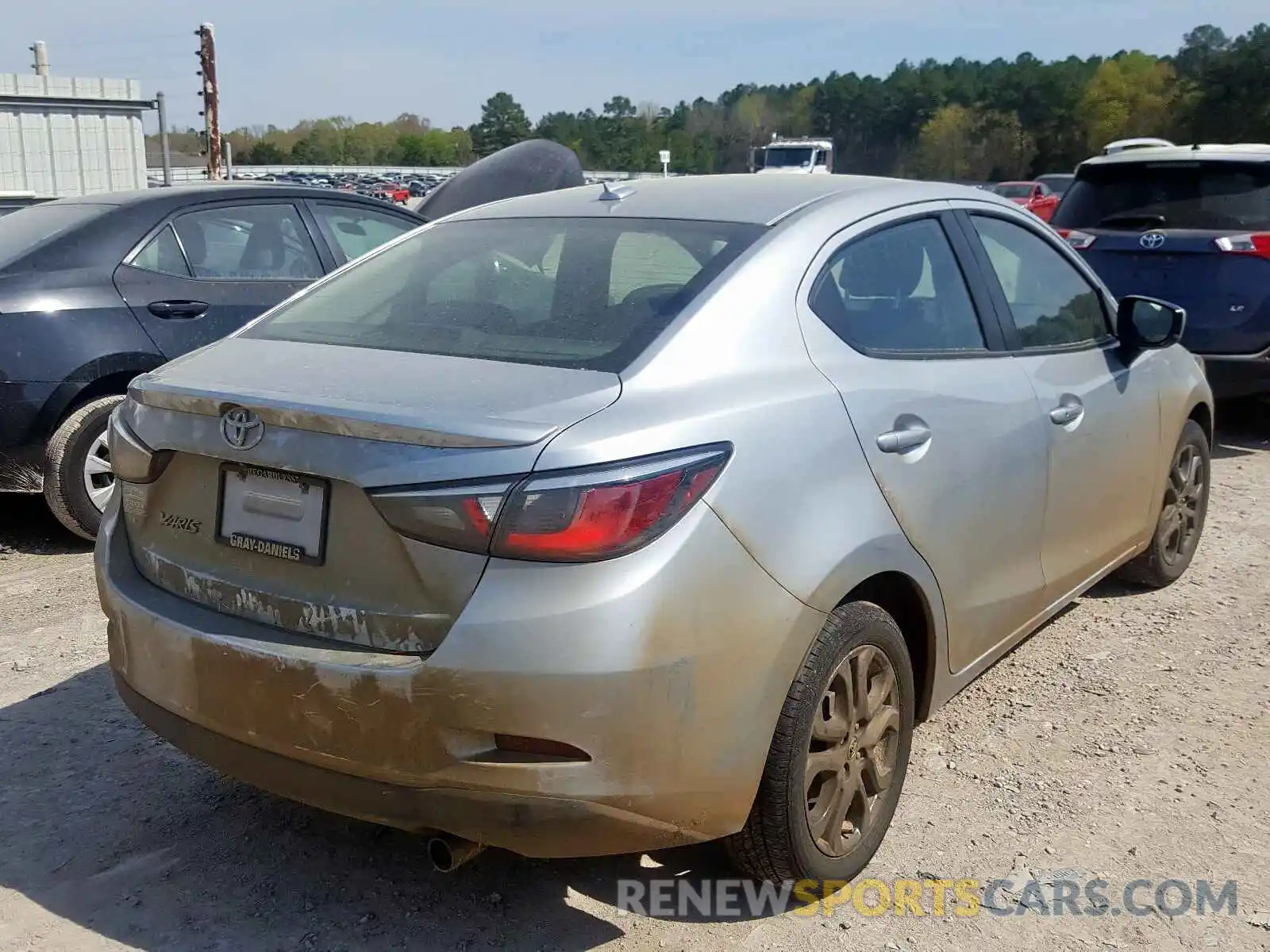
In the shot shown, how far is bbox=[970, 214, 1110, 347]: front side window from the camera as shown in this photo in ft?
12.1

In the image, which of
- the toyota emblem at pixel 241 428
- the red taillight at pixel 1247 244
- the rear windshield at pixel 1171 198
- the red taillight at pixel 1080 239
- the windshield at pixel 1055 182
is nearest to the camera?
the toyota emblem at pixel 241 428

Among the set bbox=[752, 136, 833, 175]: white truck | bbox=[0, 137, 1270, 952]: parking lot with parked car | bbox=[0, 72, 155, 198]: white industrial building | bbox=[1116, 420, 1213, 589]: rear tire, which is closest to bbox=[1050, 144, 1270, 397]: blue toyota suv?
bbox=[1116, 420, 1213, 589]: rear tire

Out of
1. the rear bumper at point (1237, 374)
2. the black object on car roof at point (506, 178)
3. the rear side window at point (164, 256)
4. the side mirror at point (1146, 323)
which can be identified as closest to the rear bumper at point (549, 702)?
the side mirror at point (1146, 323)

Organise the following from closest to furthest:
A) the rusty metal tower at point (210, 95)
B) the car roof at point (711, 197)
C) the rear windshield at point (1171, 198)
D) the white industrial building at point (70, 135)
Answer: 1. the car roof at point (711, 197)
2. the rear windshield at point (1171, 198)
3. the white industrial building at point (70, 135)
4. the rusty metal tower at point (210, 95)

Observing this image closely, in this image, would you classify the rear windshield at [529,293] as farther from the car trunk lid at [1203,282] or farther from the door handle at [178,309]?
the car trunk lid at [1203,282]

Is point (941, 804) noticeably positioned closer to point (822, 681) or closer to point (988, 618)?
point (988, 618)

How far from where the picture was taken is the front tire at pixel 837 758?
8.36ft

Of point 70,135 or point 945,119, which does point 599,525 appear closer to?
point 70,135

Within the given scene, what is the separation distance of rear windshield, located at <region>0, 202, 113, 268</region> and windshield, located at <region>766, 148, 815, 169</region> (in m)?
31.2

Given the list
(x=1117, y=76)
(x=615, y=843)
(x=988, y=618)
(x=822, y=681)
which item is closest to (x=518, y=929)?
(x=615, y=843)

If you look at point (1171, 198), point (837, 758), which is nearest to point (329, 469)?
point (837, 758)

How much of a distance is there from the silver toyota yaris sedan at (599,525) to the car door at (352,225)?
3.17 meters

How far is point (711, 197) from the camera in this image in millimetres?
3268

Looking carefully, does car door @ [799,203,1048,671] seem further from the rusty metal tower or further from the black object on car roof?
the rusty metal tower
